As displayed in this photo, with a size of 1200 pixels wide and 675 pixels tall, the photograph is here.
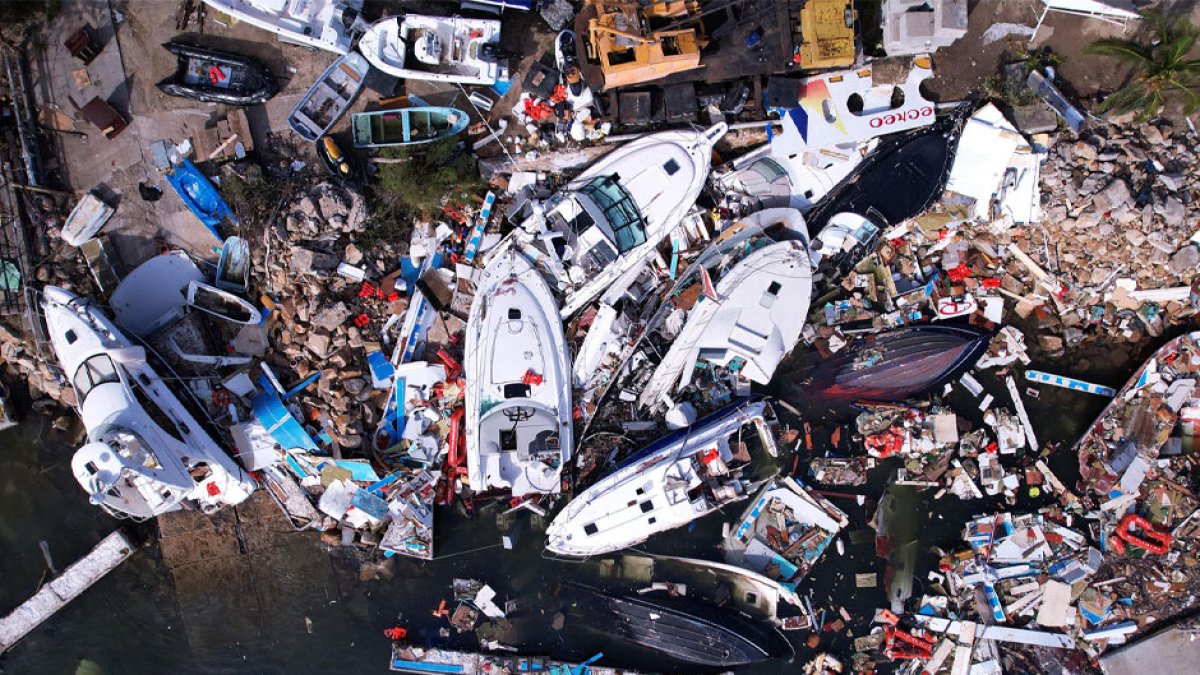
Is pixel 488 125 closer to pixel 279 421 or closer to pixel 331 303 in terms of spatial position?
pixel 331 303

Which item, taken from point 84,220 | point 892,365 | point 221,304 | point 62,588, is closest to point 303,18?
point 221,304

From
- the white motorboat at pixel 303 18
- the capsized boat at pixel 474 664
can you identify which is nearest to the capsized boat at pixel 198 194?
the white motorboat at pixel 303 18

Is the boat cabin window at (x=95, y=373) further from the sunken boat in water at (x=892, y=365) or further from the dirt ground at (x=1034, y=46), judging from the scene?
the dirt ground at (x=1034, y=46)

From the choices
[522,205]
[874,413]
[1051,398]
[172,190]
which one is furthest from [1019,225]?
[172,190]

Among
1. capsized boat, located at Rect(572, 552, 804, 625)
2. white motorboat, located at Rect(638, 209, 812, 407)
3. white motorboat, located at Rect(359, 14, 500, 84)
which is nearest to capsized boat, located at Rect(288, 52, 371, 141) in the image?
white motorboat, located at Rect(359, 14, 500, 84)

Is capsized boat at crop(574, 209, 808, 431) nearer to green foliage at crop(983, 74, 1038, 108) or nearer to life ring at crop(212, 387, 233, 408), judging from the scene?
green foliage at crop(983, 74, 1038, 108)

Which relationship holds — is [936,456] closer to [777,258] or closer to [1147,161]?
[777,258]
